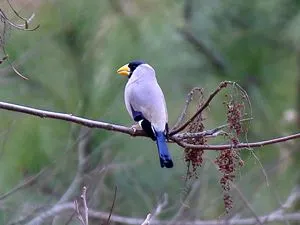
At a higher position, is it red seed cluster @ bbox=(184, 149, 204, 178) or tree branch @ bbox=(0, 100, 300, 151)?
tree branch @ bbox=(0, 100, 300, 151)

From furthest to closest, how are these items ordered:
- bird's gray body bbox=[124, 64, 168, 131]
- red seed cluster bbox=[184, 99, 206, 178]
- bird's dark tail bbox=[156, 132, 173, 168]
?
bird's gray body bbox=[124, 64, 168, 131] < bird's dark tail bbox=[156, 132, 173, 168] < red seed cluster bbox=[184, 99, 206, 178]

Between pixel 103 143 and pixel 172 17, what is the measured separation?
1.20 metres

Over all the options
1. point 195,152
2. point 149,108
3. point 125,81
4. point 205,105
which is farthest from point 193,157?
point 125,81

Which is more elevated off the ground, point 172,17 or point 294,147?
point 172,17

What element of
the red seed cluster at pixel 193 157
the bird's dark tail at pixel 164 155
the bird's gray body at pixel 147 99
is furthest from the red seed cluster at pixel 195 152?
the bird's gray body at pixel 147 99

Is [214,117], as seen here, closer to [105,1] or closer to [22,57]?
[105,1]

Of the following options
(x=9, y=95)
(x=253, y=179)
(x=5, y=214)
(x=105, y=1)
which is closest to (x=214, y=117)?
(x=253, y=179)

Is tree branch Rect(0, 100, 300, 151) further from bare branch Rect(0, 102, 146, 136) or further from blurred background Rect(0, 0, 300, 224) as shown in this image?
blurred background Rect(0, 0, 300, 224)

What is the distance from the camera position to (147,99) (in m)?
2.86

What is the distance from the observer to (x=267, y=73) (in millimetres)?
5531

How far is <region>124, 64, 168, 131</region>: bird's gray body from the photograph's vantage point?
272cm

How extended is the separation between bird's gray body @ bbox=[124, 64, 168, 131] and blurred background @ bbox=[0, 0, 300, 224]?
1.69ft

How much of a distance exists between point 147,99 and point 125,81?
1.84 meters

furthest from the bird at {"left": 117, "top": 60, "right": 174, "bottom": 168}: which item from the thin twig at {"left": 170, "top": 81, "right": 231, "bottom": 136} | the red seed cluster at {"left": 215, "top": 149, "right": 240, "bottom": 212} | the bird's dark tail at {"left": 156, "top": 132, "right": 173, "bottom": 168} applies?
the red seed cluster at {"left": 215, "top": 149, "right": 240, "bottom": 212}
